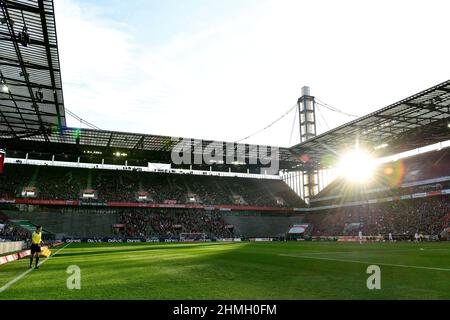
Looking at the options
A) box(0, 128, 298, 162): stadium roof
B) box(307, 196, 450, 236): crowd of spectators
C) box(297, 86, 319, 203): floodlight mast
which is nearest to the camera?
box(307, 196, 450, 236): crowd of spectators

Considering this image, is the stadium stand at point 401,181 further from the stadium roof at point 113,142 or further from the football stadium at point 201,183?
the stadium roof at point 113,142

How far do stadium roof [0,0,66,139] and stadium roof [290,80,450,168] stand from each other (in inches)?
1251

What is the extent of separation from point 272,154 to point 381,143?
58.4 feet

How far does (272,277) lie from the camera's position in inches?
440

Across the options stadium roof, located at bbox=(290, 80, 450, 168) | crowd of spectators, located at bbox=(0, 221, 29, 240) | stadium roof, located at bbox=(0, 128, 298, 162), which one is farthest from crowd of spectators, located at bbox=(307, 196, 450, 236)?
crowd of spectators, located at bbox=(0, 221, 29, 240)

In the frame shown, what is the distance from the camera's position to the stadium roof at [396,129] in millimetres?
37688

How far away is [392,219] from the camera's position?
53.9m

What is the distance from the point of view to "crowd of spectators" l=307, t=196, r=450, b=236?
47781 mm

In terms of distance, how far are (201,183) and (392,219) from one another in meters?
36.0

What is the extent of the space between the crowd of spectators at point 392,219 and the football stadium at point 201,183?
0.25m

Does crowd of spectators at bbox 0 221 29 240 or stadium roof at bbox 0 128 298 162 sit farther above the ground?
stadium roof at bbox 0 128 298 162

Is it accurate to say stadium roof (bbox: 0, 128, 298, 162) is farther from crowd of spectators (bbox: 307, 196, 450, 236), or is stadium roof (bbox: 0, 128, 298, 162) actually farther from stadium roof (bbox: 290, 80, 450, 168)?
crowd of spectators (bbox: 307, 196, 450, 236)
